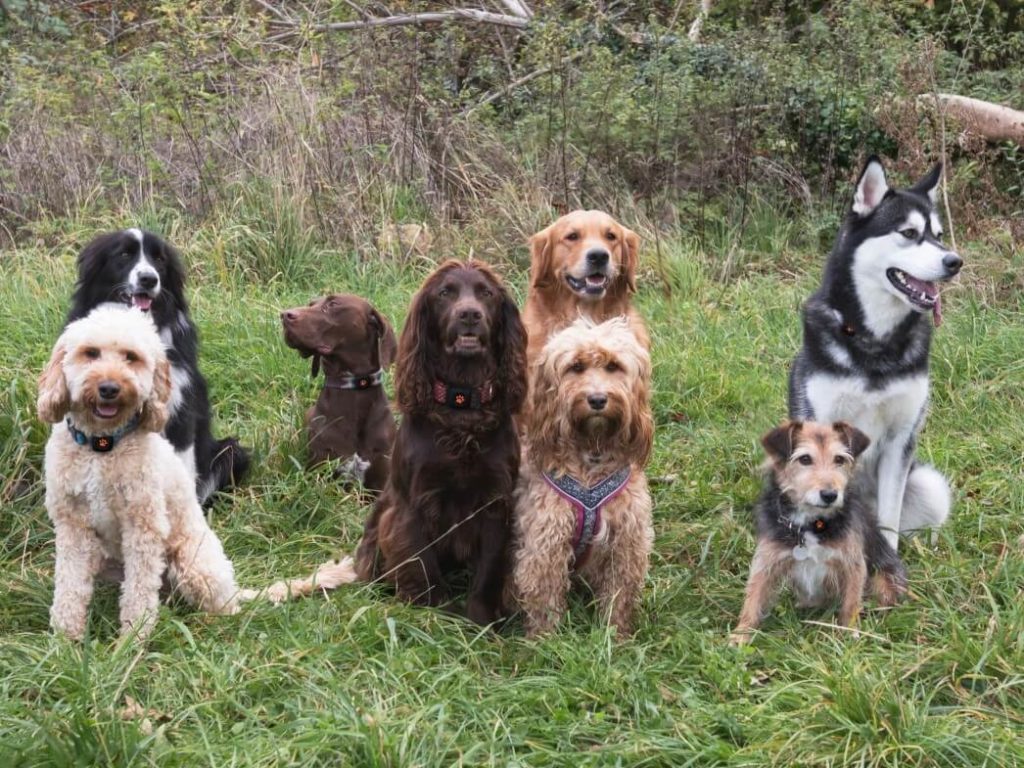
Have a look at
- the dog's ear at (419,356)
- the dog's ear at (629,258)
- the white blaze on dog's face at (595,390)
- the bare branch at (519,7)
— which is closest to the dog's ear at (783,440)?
the white blaze on dog's face at (595,390)

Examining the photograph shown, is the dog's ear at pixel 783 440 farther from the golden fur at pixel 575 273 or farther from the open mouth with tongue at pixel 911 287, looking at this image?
the golden fur at pixel 575 273

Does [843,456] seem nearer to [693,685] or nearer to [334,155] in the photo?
[693,685]

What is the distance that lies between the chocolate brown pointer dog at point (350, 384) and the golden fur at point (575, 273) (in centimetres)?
76

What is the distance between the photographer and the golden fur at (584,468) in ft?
13.8

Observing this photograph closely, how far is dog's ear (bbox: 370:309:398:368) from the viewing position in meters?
5.68

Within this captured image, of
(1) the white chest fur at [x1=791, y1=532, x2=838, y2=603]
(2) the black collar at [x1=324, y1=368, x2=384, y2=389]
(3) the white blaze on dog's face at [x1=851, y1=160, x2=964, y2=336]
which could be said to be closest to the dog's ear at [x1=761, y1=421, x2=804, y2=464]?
(1) the white chest fur at [x1=791, y1=532, x2=838, y2=603]

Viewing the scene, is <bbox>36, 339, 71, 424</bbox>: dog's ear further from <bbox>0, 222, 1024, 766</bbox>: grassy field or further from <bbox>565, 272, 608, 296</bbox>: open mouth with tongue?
<bbox>565, 272, 608, 296</bbox>: open mouth with tongue

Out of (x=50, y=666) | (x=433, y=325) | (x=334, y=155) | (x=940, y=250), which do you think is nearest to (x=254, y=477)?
(x=433, y=325)

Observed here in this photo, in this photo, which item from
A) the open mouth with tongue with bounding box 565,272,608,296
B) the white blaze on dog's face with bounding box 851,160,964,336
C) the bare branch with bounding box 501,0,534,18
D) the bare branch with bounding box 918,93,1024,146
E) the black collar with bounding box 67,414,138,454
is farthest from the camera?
the bare branch with bounding box 501,0,534,18

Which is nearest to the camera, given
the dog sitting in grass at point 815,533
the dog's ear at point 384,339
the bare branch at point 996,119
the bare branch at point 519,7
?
the dog sitting in grass at point 815,533

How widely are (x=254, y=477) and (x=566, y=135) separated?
4.49 meters

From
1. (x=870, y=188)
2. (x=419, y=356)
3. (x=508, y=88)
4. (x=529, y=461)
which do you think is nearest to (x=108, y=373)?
(x=419, y=356)

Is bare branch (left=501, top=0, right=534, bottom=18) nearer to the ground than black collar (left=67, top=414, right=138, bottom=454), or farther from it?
farther from it

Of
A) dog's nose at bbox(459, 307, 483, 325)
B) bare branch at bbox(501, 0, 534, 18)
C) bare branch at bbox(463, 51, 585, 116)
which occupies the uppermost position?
bare branch at bbox(501, 0, 534, 18)
